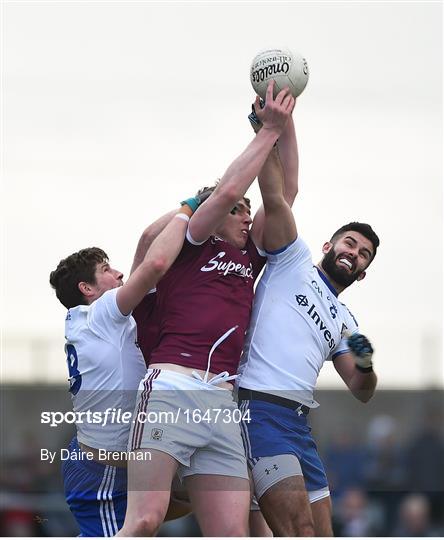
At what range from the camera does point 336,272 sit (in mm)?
7527

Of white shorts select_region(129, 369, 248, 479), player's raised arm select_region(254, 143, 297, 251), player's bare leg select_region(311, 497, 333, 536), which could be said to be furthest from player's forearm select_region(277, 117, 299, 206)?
player's bare leg select_region(311, 497, 333, 536)

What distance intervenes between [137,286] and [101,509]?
4.72ft

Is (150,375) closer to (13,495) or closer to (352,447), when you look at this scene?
(13,495)

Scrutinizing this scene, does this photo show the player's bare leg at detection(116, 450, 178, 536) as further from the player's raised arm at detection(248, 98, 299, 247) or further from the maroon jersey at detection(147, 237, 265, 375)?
the player's raised arm at detection(248, 98, 299, 247)

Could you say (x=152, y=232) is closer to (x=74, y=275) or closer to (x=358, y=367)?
(x=74, y=275)

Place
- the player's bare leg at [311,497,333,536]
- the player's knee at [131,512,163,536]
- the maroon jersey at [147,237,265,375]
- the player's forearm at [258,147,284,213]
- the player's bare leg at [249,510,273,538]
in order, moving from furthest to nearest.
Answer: the player's bare leg at [249,510,273,538]
the player's bare leg at [311,497,333,536]
the player's forearm at [258,147,284,213]
the maroon jersey at [147,237,265,375]
the player's knee at [131,512,163,536]

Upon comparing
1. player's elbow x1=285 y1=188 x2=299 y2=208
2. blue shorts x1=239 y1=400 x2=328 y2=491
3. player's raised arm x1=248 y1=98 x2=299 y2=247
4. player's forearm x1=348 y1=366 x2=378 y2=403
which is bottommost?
blue shorts x1=239 y1=400 x2=328 y2=491

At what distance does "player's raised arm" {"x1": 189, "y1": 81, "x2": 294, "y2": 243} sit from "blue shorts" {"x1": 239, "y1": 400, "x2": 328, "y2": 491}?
3.51 feet

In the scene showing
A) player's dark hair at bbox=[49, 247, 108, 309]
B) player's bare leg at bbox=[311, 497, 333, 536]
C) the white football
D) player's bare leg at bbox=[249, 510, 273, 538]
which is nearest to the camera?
the white football

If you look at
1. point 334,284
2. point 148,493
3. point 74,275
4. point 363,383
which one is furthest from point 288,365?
point 74,275

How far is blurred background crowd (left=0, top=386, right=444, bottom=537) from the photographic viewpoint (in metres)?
11.3

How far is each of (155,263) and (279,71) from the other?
4.60 feet

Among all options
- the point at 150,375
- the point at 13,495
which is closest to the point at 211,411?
the point at 150,375

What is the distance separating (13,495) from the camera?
40.1 ft
